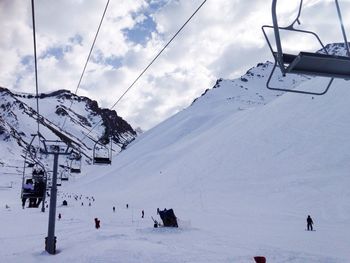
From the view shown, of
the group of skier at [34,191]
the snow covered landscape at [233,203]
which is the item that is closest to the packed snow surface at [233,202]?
the snow covered landscape at [233,203]

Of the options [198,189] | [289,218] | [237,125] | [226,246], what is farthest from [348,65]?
[237,125]

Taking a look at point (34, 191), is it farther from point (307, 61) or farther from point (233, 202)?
point (307, 61)

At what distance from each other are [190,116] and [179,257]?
4980 inches

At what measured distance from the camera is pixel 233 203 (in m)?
43.9

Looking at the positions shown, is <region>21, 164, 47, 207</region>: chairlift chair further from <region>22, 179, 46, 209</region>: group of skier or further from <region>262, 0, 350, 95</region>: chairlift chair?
<region>262, 0, 350, 95</region>: chairlift chair

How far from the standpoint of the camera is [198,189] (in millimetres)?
54469

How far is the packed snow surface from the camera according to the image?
17.5 m

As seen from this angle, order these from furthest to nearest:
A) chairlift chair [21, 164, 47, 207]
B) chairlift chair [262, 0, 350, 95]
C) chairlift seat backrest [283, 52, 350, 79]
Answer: chairlift chair [21, 164, 47, 207] < chairlift seat backrest [283, 52, 350, 79] < chairlift chair [262, 0, 350, 95]

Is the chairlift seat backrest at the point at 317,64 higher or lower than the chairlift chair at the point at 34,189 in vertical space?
lower

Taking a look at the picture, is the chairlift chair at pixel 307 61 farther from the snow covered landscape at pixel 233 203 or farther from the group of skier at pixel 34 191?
the group of skier at pixel 34 191

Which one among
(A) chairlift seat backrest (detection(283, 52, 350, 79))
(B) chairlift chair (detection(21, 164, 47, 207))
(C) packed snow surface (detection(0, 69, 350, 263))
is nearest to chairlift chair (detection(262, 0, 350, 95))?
(A) chairlift seat backrest (detection(283, 52, 350, 79))

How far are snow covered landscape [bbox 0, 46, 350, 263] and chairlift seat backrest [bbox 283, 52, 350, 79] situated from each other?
34.5 ft

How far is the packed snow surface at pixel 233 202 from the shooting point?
17.5m

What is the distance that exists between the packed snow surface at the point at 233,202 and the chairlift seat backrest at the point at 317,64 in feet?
34.2
